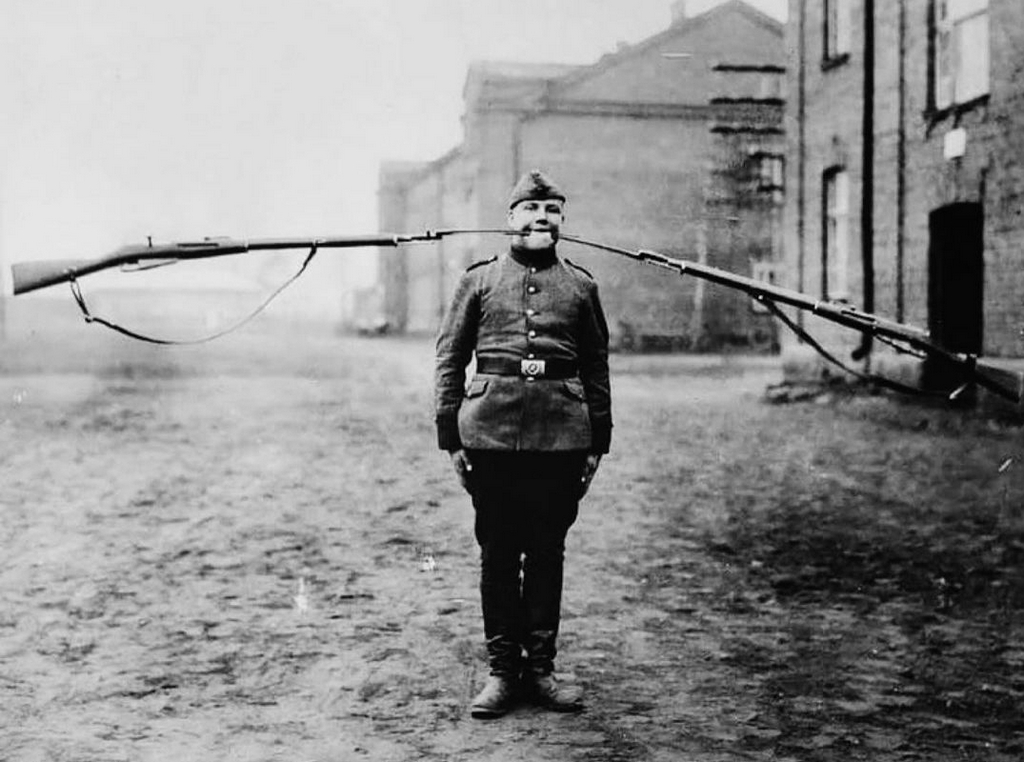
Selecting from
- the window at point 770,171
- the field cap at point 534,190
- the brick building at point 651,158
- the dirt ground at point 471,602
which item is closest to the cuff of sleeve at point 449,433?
the field cap at point 534,190

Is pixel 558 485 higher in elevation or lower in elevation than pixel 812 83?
lower

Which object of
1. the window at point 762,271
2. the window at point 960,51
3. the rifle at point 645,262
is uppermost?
the window at point 960,51

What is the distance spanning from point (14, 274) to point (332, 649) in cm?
216

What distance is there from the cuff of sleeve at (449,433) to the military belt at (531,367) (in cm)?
24

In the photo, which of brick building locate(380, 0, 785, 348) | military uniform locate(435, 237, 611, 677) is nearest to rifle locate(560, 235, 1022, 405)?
military uniform locate(435, 237, 611, 677)

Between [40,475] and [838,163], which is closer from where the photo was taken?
[40,475]

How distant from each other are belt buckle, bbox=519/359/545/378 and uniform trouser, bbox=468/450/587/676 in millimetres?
317

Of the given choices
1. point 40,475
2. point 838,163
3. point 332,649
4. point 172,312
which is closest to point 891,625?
point 332,649

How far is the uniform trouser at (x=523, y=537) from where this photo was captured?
5.22 meters

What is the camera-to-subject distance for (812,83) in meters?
22.9

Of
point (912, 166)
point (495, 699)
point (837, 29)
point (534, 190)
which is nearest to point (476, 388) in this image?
point (534, 190)

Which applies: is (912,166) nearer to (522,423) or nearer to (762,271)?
(522,423)

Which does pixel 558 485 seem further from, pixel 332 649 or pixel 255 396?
pixel 255 396

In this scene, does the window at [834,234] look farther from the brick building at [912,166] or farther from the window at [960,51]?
the window at [960,51]
